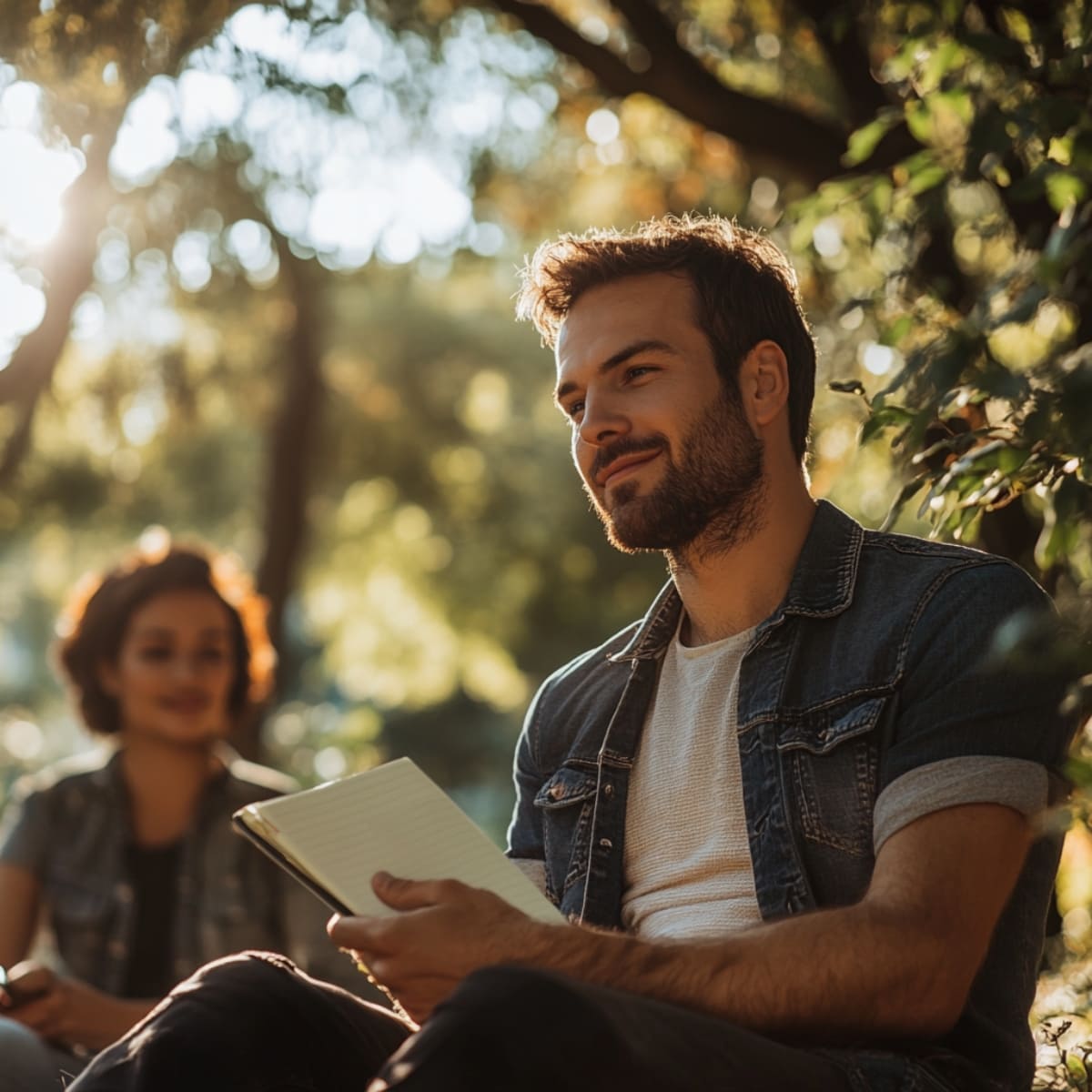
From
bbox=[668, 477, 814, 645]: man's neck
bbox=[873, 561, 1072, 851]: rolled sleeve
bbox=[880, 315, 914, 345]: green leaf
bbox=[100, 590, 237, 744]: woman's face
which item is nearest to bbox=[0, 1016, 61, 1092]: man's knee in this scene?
bbox=[100, 590, 237, 744]: woman's face

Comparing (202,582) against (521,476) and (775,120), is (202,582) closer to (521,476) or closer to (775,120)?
(775,120)

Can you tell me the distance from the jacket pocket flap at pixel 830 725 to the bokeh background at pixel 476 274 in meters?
0.28

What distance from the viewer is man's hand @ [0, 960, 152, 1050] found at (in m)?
3.16

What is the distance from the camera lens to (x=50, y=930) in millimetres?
3787

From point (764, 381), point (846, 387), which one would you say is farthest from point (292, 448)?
point (846, 387)

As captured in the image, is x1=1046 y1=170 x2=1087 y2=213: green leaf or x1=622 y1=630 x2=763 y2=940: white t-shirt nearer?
x1=1046 y1=170 x2=1087 y2=213: green leaf

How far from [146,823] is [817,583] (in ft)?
7.31

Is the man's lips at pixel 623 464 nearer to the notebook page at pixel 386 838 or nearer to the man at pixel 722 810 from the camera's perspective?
the man at pixel 722 810

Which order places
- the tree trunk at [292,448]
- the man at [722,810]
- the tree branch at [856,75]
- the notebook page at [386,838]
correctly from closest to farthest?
1. the man at [722,810]
2. the notebook page at [386,838]
3. the tree branch at [856,75]
4. the tree trunk at [292,448]

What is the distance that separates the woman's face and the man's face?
5.94 feet

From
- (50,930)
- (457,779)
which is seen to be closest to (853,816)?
(50,930)

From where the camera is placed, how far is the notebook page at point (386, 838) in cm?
190

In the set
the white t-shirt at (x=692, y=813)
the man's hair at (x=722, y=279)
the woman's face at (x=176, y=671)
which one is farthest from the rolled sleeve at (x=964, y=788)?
the woman's face at (x=176, y=671)

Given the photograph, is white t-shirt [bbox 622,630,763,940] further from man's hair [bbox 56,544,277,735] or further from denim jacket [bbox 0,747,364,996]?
man's hair [bbox 56,544,277,735]
